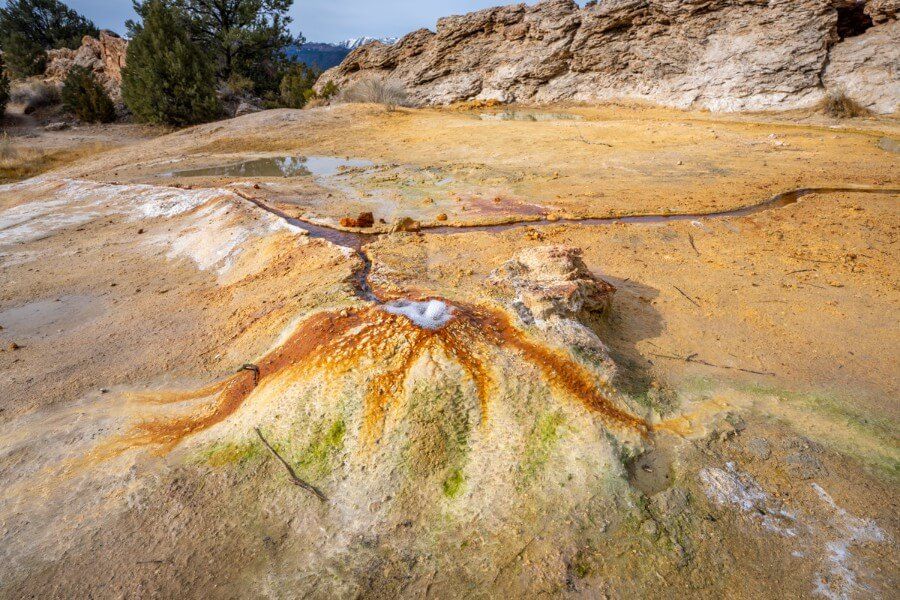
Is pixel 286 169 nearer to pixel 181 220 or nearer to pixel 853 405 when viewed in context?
pixel 181 220

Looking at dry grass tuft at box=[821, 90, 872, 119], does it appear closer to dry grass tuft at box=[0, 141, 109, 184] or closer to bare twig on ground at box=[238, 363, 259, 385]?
bare twig on ground at box=[238, 363, 259, 385]

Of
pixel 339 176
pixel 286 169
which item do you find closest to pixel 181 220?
pixel 339 176

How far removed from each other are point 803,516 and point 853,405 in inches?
29.8

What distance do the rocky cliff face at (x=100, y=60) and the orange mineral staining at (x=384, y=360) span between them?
62.8 ft

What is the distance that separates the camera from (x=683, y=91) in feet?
35.9

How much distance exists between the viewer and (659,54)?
11531 mm

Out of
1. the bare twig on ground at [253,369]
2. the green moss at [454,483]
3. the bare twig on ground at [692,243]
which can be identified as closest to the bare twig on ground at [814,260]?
the bare twig on ground at [692,243]

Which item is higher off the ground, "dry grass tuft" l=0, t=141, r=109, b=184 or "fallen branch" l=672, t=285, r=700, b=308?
"fallen branch" l=672, t=285, r=700, b=308

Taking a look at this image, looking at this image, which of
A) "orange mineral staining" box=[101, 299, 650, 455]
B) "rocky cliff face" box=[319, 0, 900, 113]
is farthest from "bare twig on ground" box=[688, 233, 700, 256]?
"rocky cliff face" box=[319, 0, 900, 113]

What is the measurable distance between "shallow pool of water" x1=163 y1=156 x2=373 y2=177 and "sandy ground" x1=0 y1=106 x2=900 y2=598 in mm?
3158

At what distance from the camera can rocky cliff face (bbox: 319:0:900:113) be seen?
9297 mm

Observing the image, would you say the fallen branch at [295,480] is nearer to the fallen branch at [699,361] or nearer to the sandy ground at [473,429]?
the sandy ground at [473,429]

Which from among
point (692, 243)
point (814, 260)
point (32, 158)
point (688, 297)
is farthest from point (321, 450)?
point (32, 158)

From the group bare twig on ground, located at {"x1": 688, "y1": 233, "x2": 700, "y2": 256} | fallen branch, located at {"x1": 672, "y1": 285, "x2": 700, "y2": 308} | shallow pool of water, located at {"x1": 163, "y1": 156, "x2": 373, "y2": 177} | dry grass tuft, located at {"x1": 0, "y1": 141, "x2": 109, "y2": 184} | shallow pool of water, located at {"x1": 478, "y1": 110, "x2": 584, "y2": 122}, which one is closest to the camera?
fallen branch, located at {"x1": 672, "y1": 285, "x2": 700, "y2": 308}
